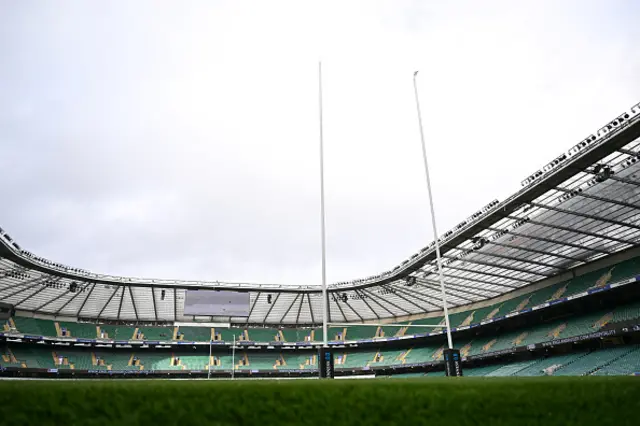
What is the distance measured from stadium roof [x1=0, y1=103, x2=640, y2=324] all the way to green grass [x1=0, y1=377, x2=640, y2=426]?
63.3 feet

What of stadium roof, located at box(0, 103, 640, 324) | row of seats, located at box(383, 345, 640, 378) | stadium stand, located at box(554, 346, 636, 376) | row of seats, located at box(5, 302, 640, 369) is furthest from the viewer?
row of seats, located at box(5, 302, 640, 369)

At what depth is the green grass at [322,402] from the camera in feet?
9.61

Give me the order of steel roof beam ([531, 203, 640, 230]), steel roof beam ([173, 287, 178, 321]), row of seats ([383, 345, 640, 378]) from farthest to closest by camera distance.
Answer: steel roof beam ([173, 287, 178, 321])
row of seats ([383, 345, 640, 378])
steel roof beam ([531, 203, 640, 230])

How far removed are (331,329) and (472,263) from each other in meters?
26.1

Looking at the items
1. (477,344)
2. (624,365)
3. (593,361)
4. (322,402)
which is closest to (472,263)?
(593,361)

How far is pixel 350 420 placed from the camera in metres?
3.44

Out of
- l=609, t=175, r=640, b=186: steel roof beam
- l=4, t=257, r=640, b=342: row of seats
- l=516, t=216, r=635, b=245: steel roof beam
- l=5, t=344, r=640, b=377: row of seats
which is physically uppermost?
l=609, t=175, r=640, b=186: steel roof beam

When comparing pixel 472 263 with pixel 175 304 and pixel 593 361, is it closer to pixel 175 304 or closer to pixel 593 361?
pixel 593 361

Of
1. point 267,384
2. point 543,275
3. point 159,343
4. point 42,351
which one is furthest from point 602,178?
point 42,351

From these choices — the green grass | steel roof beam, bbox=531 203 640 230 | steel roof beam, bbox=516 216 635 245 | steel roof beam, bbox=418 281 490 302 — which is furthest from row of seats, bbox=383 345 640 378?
the green grass

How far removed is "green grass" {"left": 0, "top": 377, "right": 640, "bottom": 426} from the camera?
2.93 meters

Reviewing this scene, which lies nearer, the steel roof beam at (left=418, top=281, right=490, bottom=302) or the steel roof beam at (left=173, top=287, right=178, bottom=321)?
the steel roof beam at (left=418, top=281, right=490, bottom=302)

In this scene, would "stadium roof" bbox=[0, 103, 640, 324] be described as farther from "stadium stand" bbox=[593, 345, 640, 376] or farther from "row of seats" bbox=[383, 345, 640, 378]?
"stadium stand" bbox=[593, 345, 640, 376]

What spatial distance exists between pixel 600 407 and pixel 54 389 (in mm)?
4714
